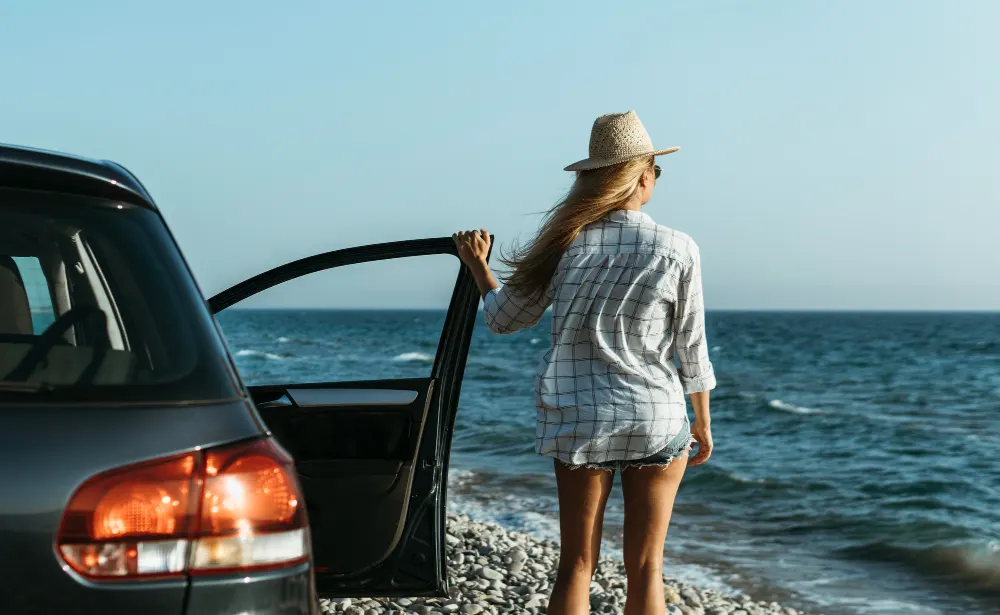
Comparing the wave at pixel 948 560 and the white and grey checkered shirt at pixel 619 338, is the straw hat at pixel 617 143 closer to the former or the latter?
the white and grey checkered shirt at pixel 619 338

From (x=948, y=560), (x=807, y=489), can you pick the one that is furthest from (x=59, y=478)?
(x=807, y=489)

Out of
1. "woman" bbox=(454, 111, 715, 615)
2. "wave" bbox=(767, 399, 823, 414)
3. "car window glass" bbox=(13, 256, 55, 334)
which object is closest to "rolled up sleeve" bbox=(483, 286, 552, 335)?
"woman" bbox=(454, 111, 715, 615)

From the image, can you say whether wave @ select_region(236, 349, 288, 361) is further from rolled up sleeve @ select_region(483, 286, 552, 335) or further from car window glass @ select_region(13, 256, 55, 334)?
car window glass @ select_region(13, 256, 55, 334)

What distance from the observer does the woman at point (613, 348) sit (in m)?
2.97

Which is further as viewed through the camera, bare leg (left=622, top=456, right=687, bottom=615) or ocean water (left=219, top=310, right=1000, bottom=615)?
ocean water (left=219, top=310, right=1000, bottom=615)

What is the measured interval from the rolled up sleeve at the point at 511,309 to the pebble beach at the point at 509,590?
2.44 metres

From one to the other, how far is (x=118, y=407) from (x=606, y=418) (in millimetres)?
1666

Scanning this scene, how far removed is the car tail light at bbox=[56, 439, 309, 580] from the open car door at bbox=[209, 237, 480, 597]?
169 cm

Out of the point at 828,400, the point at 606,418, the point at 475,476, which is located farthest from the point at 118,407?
the point at 828,400

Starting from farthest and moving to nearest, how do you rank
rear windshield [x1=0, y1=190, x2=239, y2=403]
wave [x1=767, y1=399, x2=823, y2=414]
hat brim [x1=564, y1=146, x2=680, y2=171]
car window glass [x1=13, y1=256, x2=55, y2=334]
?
wave [x1=767, y1=399, x2=823, y2=414] → hat brim [x1=564, y1=146, x2=680, y2=171] → car window glass [x1=13, y1=256, x2=55, y2=334] → rear windshield [x1=0, y1=190, x2=239, y2=403]

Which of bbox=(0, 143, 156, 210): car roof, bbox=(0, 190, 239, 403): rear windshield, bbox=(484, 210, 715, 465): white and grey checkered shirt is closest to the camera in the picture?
bbox=(0, 190, 239, 403): rear windshield

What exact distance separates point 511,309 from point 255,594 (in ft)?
5.63

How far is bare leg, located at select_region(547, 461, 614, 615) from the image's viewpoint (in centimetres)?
306

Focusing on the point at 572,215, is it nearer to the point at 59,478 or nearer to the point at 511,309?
the point at 511,309
